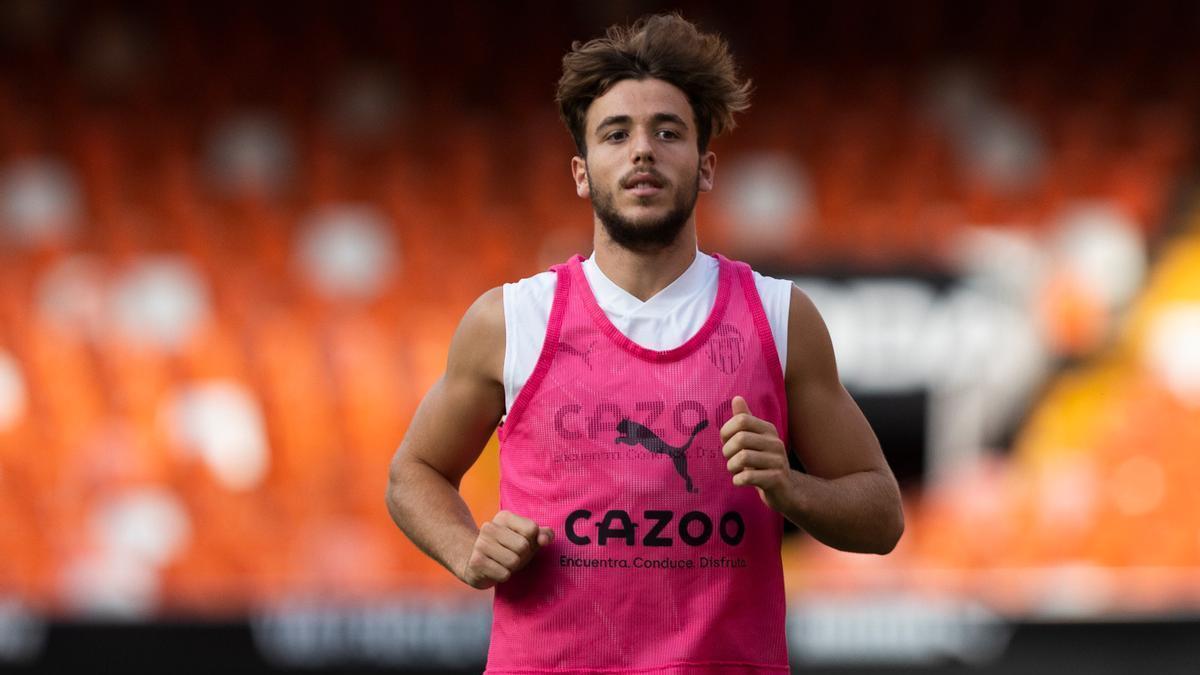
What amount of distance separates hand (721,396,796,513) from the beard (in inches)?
15.0

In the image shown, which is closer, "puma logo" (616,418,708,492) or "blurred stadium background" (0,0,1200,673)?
"puma logo" (616,418,708,492)

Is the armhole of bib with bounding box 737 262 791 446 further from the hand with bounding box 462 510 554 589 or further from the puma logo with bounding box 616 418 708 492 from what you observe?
the hand with bounding box 462 510 554 589

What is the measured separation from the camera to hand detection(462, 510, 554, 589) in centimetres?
263

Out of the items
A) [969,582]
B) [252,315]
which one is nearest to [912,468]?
[969,582]

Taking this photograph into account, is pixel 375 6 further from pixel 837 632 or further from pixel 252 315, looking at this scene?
pixel 837 632

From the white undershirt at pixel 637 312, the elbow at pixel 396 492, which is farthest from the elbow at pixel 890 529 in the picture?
the elbow at pixel 396 492

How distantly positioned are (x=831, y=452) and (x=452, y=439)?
66 centimetres

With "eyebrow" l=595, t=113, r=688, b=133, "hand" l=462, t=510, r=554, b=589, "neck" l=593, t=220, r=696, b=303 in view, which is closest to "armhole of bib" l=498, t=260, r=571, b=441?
"neck" l=593, t=220, r=696, b=303

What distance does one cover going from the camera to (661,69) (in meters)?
2.86

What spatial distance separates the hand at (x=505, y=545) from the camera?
2.63 metres

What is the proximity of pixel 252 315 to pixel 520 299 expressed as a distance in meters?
5.41

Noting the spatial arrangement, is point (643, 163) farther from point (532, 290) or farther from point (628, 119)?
point (532, 290)

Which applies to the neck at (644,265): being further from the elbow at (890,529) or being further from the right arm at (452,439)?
the elbow at (890,529)

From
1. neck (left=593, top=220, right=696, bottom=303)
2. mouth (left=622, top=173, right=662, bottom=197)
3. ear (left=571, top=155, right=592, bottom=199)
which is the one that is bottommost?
neck (left=593, top=220, right=696, bottom=303)
